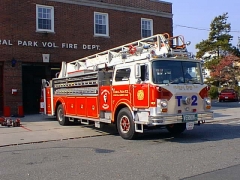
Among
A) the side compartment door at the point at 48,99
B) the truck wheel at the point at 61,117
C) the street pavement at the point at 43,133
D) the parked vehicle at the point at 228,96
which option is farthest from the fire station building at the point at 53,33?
the parked vehicle at the point at 228,96

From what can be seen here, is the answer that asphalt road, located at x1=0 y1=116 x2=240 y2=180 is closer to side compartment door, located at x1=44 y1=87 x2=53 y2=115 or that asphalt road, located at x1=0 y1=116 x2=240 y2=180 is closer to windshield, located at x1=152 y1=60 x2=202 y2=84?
windshield, located at x1=152 y1=60 x2=202 y2=84

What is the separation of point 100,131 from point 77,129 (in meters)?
1.21

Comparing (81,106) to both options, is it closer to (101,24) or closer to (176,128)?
Answer: (176,128)

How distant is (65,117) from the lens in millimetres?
14805

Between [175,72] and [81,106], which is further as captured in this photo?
[81,106]

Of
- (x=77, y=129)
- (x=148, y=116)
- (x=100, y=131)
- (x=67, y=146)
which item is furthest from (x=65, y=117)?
(x=148, y=116)

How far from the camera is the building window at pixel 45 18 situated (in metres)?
19.5

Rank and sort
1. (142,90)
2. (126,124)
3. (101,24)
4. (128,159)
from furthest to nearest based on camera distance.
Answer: (101,24) < (126,124) < (142,90) < (128,159)

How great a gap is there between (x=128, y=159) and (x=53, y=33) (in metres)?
13.6

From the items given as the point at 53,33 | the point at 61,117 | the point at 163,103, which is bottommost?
the point at 61,117

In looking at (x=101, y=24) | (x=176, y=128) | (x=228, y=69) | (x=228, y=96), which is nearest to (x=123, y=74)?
(x=176, y=128)

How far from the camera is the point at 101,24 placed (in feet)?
71.2

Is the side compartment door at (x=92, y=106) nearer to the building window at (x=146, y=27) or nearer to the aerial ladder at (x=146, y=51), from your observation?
the aerial ladder at (x=146, y=51)

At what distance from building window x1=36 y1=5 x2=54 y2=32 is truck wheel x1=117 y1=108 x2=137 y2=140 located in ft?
34.7
